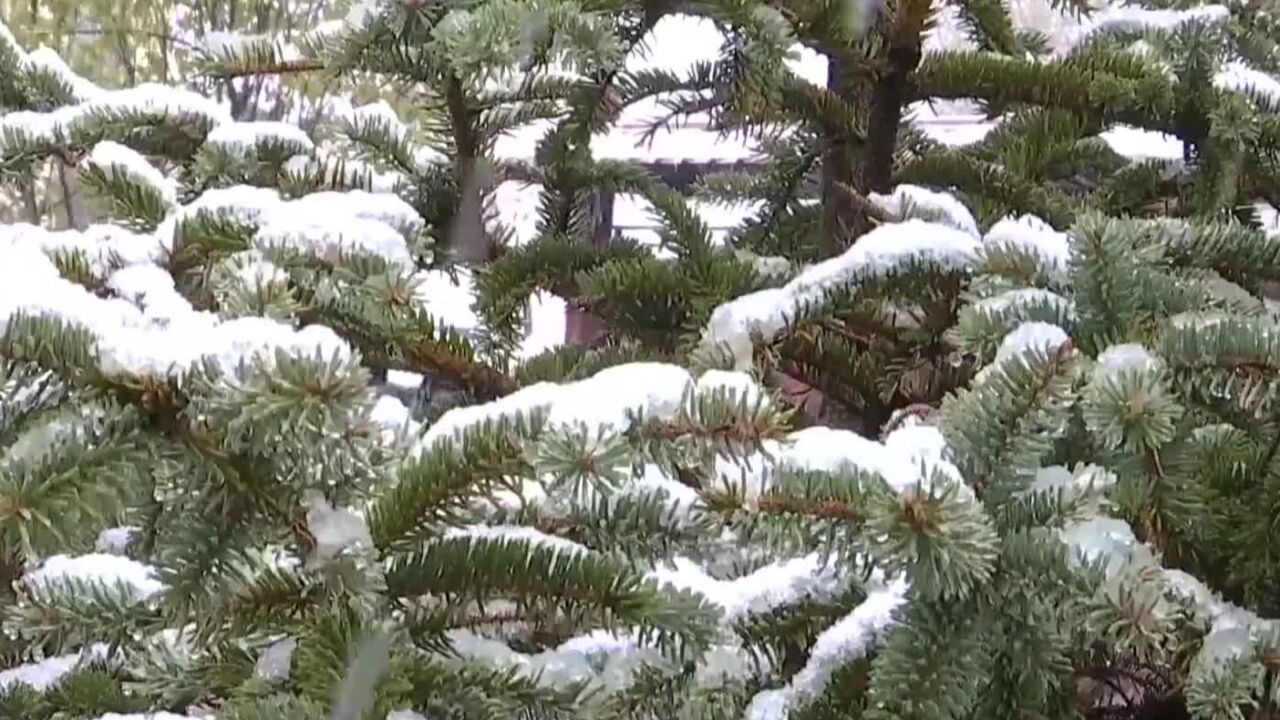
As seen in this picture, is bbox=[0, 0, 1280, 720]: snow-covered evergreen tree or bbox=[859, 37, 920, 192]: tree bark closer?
bbox=[0, 0, 1280, 720]: snow-covered evergreen tree

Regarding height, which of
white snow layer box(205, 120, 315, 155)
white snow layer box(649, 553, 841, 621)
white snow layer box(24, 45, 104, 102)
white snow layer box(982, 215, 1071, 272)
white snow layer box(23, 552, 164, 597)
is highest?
white snow layer box(24, 45, 104, 102)

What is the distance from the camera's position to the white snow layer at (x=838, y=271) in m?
0.61

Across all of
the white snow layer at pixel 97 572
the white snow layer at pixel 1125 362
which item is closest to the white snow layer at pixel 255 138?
the white snow layer at pixel 97 572

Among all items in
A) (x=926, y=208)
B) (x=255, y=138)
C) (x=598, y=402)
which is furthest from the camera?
(x=255, y=138)

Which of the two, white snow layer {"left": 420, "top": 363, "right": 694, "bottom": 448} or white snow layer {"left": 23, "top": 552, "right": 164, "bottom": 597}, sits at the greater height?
white snow layer {"left": 420, "top": 363, "right": 694, "bottom": 448}

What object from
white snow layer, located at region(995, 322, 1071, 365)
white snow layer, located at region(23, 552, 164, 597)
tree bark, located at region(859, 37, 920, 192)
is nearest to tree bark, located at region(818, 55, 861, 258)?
tree bark, located at region(859, 37, 920, 192)

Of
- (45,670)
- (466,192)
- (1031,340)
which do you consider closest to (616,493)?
(1031,340)

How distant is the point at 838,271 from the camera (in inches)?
24.2

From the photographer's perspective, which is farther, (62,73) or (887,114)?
(62,73)

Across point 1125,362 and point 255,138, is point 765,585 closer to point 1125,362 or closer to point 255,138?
point 1125,362

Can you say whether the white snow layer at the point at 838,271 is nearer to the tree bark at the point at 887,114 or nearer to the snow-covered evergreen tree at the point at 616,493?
the snow-covered evergreen tree at the point at 616,493

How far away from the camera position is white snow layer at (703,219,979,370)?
0.61 metres

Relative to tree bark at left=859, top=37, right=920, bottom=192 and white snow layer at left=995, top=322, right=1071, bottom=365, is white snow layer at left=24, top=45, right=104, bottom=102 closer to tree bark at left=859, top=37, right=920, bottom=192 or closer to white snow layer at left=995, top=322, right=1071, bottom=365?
tree bark at left=859, top=37, right=920, bottom=192

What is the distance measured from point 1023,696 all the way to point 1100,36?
0.66 metres
